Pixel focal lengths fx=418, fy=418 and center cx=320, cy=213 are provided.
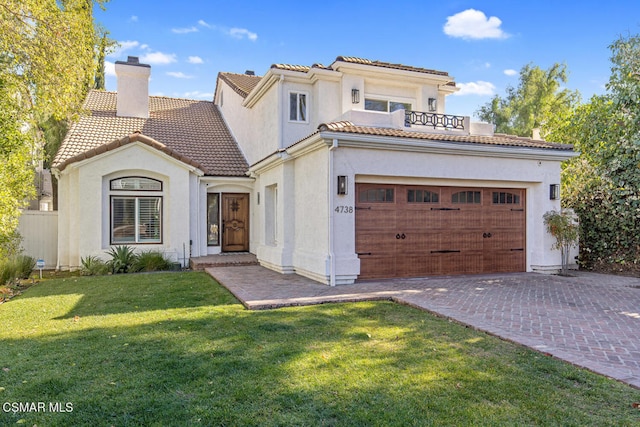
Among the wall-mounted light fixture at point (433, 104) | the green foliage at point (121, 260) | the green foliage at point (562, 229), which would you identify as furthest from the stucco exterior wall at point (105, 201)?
the green foliage at point (562, 229)

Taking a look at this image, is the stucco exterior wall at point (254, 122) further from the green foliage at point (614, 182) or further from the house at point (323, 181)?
the green foliage at point (614, 182)

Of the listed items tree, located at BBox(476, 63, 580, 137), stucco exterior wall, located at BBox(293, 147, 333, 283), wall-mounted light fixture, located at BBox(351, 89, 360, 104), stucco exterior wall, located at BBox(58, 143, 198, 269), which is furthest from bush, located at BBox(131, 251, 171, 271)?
tree, located at BBox(476, 63, 580, 137)

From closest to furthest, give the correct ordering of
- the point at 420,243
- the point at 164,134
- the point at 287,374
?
the point at 287,374 < the point at 420,243 < the point at 164,134

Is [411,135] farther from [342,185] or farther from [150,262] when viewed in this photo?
[150,262]

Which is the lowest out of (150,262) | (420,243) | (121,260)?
(150,262)

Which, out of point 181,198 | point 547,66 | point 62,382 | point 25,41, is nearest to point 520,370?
point 62,382

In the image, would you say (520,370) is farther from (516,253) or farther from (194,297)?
(516,253)

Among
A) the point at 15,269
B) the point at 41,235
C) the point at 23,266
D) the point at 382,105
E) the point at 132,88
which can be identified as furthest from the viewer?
A: the point at 132,88

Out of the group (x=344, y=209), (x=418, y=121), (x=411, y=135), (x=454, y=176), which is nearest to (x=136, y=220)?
(x=344, y=209)

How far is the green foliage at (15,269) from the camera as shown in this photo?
11.6m

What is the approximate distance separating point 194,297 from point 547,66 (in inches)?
1582

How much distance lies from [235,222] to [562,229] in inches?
450

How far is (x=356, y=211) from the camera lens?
431 inches

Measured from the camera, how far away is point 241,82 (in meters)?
19.8
